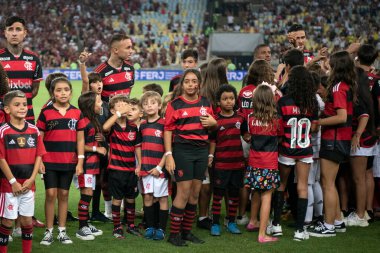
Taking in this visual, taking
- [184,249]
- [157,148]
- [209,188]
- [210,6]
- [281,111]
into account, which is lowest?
[184,249]

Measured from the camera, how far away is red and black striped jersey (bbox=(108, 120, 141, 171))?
8031 mm

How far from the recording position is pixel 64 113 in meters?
7.52

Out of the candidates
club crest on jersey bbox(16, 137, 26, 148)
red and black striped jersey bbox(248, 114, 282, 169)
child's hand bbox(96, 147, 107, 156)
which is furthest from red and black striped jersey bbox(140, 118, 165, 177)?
club crest on jersey bbox(16, 137, 26, 148)

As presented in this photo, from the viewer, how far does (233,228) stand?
27.0 feet

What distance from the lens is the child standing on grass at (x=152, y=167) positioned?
784 cm

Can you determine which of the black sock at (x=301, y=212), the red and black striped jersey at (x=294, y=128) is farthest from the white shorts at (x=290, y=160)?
the black sock at (x=301, y=212)

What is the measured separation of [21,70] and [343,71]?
425 centimetres

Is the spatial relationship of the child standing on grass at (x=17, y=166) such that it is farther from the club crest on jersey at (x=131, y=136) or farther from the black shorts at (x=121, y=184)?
the club crest on jersey at (x=131, y=136)

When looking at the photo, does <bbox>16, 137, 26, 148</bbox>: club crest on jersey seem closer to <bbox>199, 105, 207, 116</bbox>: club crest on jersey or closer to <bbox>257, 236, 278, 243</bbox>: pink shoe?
<bbox>199, 105, 207, 116</bbox>: club crest on jersey

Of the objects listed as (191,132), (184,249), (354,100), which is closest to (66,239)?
(184,249)

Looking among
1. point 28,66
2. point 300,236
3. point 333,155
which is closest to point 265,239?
point 300,236

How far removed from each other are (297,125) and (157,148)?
5.77 feet

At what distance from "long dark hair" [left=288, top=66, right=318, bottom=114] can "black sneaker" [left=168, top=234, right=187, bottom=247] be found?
2.14m

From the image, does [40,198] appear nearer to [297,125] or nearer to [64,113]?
[64,113]
